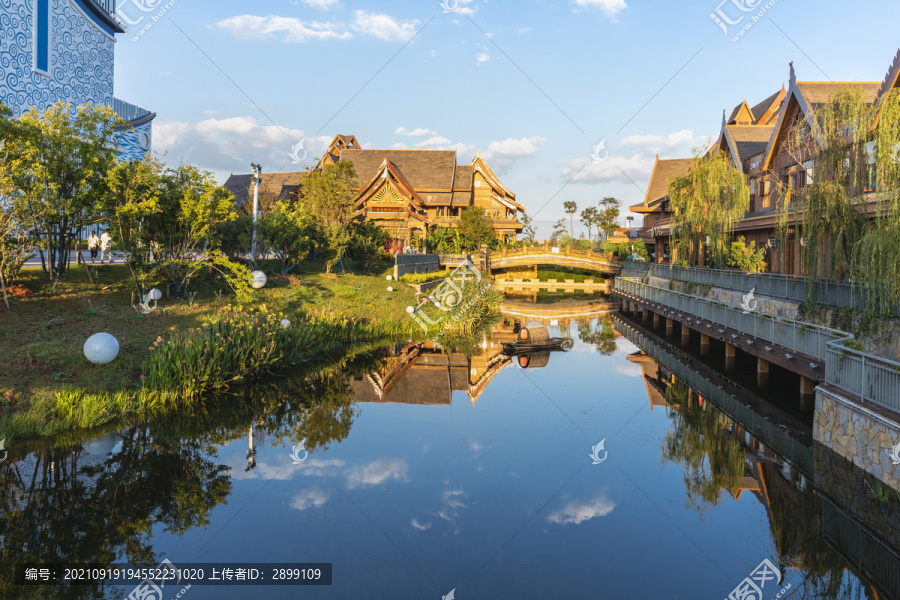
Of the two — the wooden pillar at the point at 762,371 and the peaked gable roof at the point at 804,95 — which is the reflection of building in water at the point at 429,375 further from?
the peaked gable roof at the point at 804,95

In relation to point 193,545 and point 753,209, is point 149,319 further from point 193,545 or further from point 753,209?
point 753,209

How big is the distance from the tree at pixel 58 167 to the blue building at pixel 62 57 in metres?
16.7

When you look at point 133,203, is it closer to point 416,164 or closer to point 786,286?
point 786,286

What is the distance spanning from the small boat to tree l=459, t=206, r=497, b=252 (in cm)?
2746

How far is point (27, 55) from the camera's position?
3575 centimetres

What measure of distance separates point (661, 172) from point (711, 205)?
28.1 m

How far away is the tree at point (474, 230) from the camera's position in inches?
2154

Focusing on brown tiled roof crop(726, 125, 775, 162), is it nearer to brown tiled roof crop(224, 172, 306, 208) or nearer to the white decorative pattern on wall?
the white decorative pattern on wall

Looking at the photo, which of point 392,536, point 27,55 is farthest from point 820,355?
point 27,55

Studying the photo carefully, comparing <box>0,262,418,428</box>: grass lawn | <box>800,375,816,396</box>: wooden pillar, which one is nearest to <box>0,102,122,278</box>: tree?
<box>0,262,418,428</box>: grass lawn

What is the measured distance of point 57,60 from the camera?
1553 inches

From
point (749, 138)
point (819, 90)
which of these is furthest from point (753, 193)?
point (819, 90)

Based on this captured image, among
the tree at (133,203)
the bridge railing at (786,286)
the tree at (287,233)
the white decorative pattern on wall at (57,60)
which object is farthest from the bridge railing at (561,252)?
the tree at (133,203)

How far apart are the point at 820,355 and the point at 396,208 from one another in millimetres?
41523
